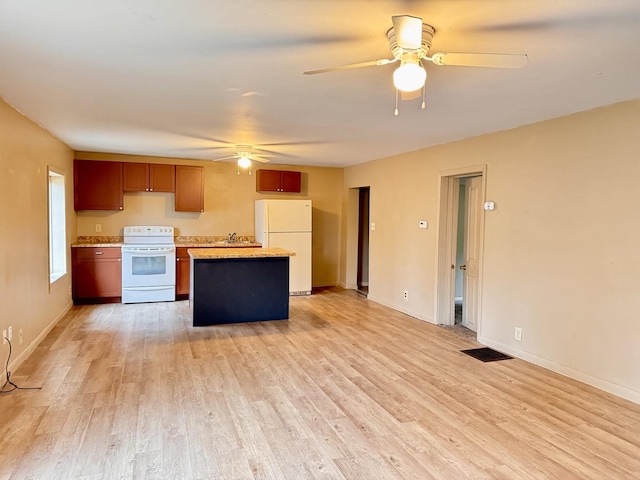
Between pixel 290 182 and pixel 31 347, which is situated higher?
pixel 290 182

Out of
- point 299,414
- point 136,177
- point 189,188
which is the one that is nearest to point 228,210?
point 189,188

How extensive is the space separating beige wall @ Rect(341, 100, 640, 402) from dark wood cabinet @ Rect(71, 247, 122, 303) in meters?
4.86

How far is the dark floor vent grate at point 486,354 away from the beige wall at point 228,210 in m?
4.02

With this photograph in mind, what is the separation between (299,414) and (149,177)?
4961mm

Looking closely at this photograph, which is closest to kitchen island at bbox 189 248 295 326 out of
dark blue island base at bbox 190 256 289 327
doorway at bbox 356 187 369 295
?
dark blue island base at bbox 190 256 289 327

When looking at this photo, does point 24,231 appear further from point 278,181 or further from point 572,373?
point 572,373

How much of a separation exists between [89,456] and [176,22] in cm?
A: 237

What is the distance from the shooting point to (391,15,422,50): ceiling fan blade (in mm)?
1678

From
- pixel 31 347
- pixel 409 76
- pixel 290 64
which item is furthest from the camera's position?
pixel 31 347

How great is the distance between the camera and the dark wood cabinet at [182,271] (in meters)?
6.39

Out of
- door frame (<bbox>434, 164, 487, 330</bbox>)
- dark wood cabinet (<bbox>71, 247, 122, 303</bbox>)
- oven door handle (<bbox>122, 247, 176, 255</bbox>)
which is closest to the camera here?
door frame (<bbox>434, 164, 487, 330</bbox>)

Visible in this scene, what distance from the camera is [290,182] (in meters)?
7.43

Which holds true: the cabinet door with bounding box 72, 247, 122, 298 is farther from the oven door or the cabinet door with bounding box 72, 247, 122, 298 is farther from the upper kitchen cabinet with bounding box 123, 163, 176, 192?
the upper kitchen cabinet with bounding box 123, 163, 176, 192

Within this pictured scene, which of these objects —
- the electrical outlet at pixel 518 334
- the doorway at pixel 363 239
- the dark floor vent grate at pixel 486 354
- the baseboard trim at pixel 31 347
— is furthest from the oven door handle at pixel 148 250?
the electrical outlet at pixel 518 334
